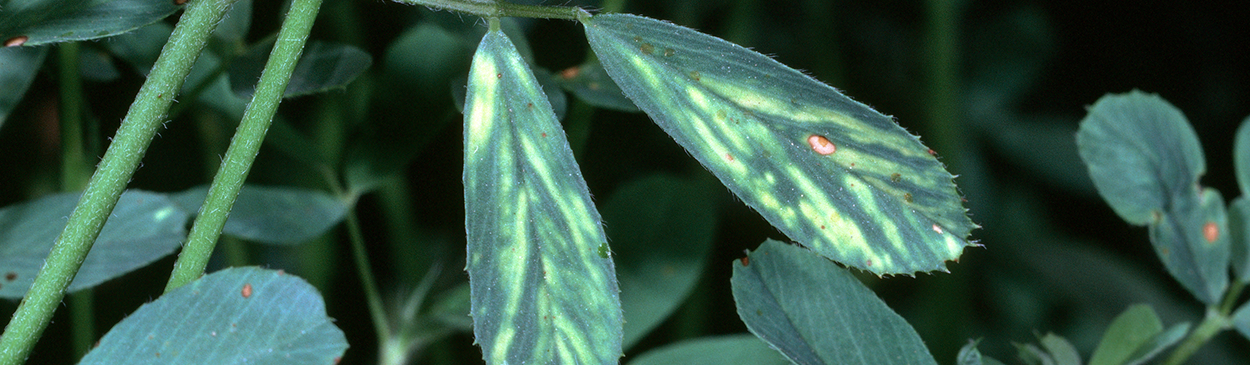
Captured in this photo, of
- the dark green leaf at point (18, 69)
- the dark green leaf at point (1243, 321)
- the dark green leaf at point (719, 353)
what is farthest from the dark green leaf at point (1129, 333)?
the dark green leaf at point (18, 69)

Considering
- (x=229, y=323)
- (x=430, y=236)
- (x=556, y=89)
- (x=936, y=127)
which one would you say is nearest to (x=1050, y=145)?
(x=936, y=127)

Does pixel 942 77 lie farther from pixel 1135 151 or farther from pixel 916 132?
pixel 1135 151

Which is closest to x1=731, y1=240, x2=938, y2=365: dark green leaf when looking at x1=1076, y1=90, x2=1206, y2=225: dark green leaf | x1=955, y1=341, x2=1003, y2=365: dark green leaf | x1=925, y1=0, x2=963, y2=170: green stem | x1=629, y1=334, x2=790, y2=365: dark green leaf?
x1=955, y1=341, x2=1003, y2=365: dark green leaf

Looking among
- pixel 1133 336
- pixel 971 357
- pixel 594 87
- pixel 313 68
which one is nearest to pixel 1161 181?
pixel 1133 336

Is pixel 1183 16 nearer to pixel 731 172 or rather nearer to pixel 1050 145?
pixel 1050 145

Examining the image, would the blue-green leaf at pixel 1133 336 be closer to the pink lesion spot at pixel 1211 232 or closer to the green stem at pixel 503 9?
the pink lesion spot at pixel 1211 232

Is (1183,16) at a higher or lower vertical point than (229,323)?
higher
